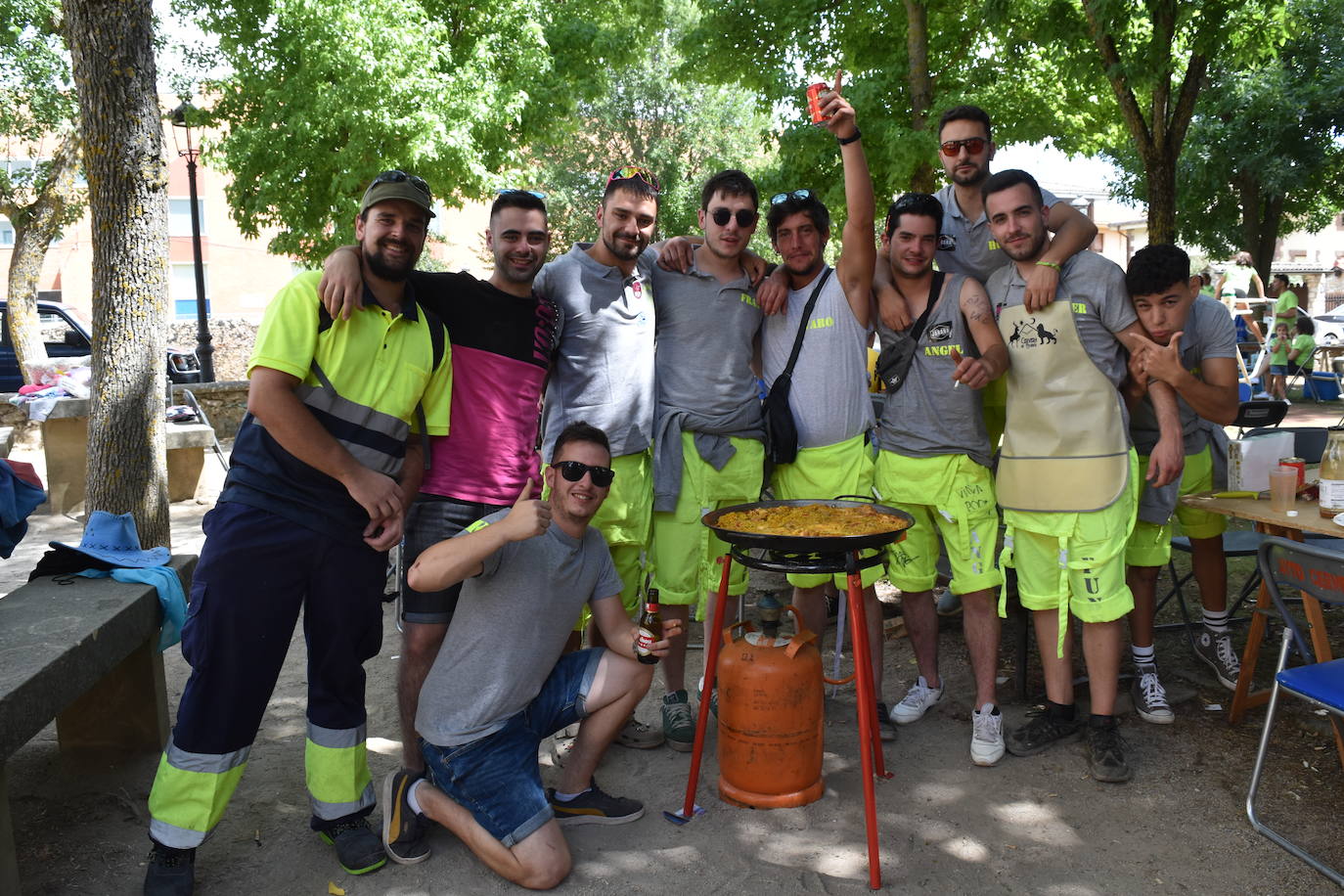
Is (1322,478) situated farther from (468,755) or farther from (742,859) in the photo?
(468,755)

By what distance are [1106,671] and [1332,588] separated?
964 mm

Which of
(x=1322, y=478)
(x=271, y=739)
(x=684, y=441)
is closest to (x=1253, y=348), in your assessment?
(x=1322, y=478)

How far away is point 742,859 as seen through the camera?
344 cm

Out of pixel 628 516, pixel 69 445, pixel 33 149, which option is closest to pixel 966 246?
pixel 628 516

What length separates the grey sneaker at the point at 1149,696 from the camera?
4.44 m

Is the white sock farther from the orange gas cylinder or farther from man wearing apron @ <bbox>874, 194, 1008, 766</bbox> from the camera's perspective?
man wearing apron @ <bbox>874, 194, 1008, 766</bbox>

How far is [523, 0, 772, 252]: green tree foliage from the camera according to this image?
109 ft

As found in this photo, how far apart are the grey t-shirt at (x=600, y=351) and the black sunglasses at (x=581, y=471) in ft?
2.22

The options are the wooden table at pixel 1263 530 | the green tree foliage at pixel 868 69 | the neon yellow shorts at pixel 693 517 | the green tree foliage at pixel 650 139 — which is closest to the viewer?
the wooden table at pixel 1263 530

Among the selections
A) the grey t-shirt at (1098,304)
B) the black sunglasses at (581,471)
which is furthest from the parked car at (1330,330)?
the black sunglasses at (581,471)

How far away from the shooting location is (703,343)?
167 inches

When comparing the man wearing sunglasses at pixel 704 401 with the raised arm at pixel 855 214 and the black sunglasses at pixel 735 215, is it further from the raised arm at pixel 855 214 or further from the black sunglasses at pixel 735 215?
the raised arm at pixel 855 214

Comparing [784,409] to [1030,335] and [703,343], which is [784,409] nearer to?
[703,343]

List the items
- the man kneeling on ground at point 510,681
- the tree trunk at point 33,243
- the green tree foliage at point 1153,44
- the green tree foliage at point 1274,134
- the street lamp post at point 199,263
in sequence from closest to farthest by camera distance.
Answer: the man kneeling on ground at point 510,681 → the green tree foliage at point 1153,44 → the tree trunk at point 33,243 → the street lamp post at point 199,263 → the green tree foliage at point 1274,134
